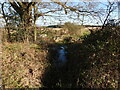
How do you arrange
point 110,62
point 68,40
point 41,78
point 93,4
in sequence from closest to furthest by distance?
point 110,62 → point 41,78 → point 93,4 → point 68,40

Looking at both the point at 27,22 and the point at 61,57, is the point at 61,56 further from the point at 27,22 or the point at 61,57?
the point at 27,22

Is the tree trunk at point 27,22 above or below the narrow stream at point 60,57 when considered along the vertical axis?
above

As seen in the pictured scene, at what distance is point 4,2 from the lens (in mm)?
6742

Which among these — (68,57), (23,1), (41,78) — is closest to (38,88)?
(41,78)

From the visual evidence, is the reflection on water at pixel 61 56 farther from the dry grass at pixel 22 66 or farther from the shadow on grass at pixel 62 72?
the dry grass at pixel 22 66

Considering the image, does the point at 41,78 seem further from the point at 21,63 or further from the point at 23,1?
the point at 23,1

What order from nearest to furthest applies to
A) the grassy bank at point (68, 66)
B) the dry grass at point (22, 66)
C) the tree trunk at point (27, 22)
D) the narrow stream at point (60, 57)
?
the grassy bank at point (68, 66) < the dry grass at point (22, 66) < the narrow stream at point (60, 57) < the tree trunk at point (27, 22)

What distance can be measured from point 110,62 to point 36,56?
2.80 m

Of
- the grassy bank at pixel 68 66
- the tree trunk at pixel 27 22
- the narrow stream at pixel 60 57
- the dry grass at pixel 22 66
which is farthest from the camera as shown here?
the tree trunk at pixel 27 22

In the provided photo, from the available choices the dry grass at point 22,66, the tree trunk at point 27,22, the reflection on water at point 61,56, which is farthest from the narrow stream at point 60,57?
the tree trunk at point 27,22

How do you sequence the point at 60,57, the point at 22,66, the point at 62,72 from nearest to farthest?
the point at 22,66 < the point at 62,72 < the point at 60,57

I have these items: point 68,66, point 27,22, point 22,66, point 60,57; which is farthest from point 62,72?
point 27,22

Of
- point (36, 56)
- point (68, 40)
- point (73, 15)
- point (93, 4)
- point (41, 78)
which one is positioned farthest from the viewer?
point (68, 40)

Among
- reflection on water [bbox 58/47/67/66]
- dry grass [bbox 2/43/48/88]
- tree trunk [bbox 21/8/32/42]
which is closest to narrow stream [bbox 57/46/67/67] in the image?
reflection on water [bbox 58/47/67/66]
